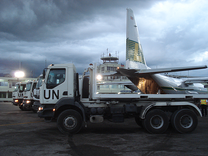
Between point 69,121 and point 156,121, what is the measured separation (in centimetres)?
401

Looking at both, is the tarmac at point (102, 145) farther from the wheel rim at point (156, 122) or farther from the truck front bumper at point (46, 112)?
the truck front bumper at point (46, 112)

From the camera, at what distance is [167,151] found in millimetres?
6180

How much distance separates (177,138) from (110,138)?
287cm

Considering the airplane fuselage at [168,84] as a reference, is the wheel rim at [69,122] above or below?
below

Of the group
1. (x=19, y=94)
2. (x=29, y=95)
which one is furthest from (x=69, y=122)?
(x=19, y=94)

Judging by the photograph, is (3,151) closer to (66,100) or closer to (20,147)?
(20,147)

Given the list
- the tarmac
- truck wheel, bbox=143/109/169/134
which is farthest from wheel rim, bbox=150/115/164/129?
the tarmac

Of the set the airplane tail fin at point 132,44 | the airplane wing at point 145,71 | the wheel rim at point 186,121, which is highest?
the airplane tail fin at point 132,44

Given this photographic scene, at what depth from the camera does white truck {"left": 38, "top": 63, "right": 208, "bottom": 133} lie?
8547mm

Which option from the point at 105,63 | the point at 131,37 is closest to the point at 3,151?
the point at 131,37

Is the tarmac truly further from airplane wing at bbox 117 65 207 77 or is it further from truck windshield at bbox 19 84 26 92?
truck windshield at bbox 19 84 26 92

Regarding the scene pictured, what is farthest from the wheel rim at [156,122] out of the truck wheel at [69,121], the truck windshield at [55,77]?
the truck windshield at [55,77]

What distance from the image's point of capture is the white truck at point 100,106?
855 cm

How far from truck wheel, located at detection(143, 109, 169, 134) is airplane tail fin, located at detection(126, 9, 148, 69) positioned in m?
5.90
